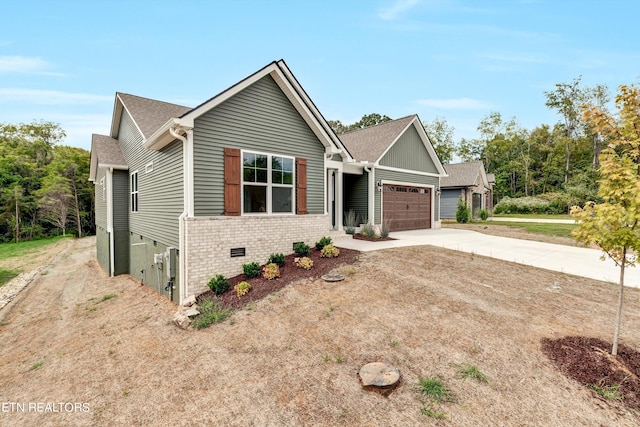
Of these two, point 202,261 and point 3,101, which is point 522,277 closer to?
point 202,261

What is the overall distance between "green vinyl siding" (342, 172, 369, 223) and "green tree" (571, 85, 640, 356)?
9646 mm

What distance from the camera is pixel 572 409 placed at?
324cm

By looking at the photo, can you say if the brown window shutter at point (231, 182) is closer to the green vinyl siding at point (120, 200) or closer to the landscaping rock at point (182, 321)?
the landscaping rock at point (182, 321)

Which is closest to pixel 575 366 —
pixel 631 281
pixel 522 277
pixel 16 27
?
pixel 522 277

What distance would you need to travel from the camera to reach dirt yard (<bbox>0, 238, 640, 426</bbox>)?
3.36 meters

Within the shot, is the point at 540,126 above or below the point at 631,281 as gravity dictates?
above

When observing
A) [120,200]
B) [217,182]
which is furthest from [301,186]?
[120,200]

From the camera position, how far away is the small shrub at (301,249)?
8.83 meters

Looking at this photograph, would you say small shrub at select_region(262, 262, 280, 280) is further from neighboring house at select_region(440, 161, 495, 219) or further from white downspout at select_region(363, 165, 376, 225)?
neighboring house at select_region(440, 161, 495, 219)

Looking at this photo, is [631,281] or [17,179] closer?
[631,281]

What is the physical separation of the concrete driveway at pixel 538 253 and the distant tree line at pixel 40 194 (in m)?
29.3

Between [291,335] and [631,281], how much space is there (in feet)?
29.8

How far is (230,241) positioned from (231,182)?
1.60 m

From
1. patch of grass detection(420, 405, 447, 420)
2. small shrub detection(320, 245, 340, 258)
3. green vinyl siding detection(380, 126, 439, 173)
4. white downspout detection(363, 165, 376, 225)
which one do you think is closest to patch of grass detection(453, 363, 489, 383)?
patch of grass detection(420, 405, 447, 420)
